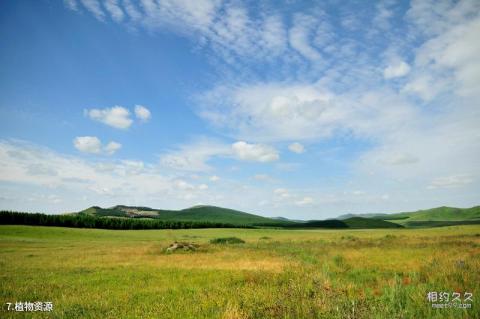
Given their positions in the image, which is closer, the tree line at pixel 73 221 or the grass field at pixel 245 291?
the grass field at pixel 245 291

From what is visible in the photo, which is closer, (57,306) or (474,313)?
(474,313)

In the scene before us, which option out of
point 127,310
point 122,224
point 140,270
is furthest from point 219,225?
point 127,310

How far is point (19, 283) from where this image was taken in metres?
16.0

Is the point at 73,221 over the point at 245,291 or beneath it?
beneath

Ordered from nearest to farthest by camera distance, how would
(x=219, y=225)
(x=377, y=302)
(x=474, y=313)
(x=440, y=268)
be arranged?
(x=474, y=313)
(x=377, y=302)
(x=440, y=268)
(x=219, y=225)

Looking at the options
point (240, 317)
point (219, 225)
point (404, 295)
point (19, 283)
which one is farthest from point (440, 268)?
point (219, 225)

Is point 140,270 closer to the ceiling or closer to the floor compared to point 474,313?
closer to the floor

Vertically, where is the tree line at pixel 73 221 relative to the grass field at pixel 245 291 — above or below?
below

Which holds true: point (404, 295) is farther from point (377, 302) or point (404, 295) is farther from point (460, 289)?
point (460, 289)

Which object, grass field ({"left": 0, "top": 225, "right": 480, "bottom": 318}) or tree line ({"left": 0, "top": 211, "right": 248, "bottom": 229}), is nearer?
grass field ({"left": 0, "top": 225, "right": 480, "bottom": 318})

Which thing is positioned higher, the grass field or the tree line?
the grass field

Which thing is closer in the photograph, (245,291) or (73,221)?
(245,291)

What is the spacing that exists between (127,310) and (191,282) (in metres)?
5.25

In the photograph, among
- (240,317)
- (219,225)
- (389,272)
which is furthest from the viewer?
(219,225)
